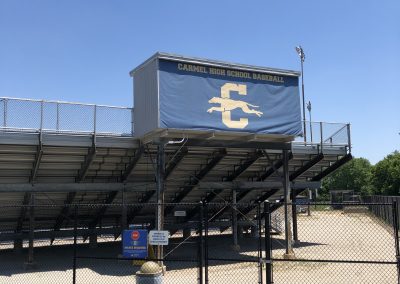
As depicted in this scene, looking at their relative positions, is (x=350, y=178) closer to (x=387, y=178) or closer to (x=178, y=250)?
(x=387, y=178)

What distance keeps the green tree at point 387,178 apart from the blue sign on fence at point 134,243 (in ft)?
150

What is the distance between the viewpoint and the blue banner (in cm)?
1642

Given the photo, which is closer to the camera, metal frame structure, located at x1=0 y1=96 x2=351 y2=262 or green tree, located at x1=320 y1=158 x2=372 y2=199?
metal frame structure, located at x1=0 y1=96 x2=351 y2=262

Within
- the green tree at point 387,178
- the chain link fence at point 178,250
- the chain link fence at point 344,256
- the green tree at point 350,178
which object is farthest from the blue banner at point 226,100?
the green tree at point 350,178

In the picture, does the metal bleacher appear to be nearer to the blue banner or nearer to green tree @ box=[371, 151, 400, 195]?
the blue banner

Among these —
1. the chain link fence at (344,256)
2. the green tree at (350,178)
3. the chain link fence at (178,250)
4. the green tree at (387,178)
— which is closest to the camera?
the chain link fence at (344,256)

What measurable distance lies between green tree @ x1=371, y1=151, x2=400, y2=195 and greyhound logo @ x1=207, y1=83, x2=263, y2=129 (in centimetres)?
4312

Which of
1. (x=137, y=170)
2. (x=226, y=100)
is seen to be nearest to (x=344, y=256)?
(x=226, y=100)

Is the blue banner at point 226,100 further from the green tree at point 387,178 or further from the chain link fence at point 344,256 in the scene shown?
the green tree at point 387,178

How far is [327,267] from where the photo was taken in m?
16.7

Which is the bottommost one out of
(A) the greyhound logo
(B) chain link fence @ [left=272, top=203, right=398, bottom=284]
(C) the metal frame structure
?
(B) chain link fence @ [left=272, top=203, right=398, bottom=284]

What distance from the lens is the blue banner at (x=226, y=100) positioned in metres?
16.4

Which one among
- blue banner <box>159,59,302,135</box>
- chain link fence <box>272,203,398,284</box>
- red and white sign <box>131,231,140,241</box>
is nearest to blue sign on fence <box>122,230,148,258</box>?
red and white sign <box>131,231,140,241</box>

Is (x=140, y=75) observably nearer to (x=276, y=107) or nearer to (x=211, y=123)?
(x=211, y=123)
